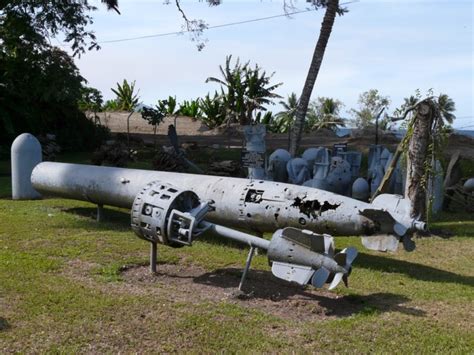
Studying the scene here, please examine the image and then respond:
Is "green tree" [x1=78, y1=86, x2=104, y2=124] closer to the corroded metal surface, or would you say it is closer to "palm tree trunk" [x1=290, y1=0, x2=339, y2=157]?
"palm tree trunk" [x1=290, y1=0, x2=339, y2=157]

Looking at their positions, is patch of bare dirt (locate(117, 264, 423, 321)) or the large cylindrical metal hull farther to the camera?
the large cylindrical metal hull

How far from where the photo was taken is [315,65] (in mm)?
15391

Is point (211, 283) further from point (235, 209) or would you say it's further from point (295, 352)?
point (295, 352)

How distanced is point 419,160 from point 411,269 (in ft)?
6.34

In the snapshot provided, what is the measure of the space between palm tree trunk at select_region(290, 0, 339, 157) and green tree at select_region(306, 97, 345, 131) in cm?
1831

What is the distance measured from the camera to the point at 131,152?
65.6ft

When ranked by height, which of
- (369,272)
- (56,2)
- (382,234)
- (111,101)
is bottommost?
(369,272)

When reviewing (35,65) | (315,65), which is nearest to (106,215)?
(315,65)

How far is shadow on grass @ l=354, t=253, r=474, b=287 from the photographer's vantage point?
707 cm

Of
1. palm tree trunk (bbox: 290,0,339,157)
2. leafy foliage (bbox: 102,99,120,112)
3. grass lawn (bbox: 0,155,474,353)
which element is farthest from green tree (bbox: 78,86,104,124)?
grass lawn (bbox: 0,155,474,353)

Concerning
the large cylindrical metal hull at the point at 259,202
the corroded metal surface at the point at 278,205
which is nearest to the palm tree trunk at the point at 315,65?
the large cylindrical metal hull at the point at 259,202

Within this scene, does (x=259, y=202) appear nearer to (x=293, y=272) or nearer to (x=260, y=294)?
(x=260, y=294)

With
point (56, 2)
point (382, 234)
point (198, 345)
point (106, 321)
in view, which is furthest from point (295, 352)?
point (56, 2)

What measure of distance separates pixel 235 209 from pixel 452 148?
43.4 feet
